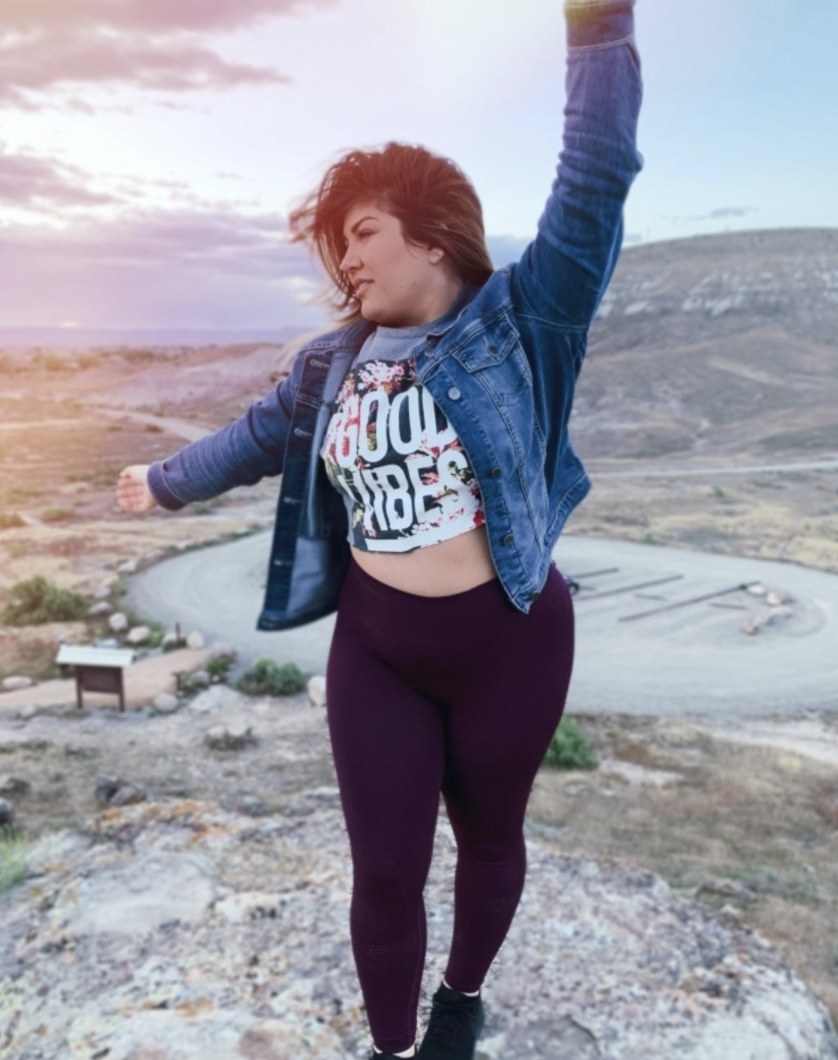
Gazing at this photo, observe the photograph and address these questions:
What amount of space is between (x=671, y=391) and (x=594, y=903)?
5383cm

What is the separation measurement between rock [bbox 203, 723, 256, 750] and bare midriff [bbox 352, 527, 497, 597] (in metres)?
8.47

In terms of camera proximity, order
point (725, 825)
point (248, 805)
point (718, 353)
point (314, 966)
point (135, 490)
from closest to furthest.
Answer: point (135, 490), point (314, 966), point (248, 805), point (725, 825), point (718, 353)

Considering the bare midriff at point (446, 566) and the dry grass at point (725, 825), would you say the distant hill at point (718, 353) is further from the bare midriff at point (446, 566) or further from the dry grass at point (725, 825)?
the bare midriff at point (446, 566)

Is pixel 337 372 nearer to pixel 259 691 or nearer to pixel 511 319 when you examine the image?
pixel 511 319

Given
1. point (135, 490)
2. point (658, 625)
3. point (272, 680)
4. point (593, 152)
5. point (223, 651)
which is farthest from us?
point (658, 625)

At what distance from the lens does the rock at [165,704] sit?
37.0ft

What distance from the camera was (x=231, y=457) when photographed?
7.58 ft

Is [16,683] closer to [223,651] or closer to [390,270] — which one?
[223,651]

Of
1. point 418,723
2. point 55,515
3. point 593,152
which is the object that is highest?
point 593,152

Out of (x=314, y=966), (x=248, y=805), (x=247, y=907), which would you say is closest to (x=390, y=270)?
(x=314, y=966)

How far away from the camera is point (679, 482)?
3100 centimetres

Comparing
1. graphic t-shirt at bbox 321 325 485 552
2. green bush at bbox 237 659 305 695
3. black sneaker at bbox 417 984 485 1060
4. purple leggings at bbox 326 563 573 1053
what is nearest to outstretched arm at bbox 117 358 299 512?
graphic t-shirt at bbox 321 325 485 552

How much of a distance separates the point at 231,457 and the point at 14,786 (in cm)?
704

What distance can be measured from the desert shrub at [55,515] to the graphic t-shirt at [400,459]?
22.0m
